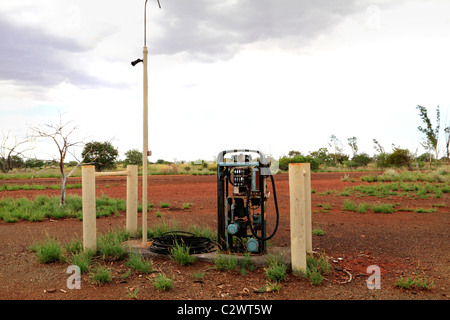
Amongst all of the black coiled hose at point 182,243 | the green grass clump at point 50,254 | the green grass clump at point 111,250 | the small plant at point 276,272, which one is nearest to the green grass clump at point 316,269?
the small plant at point 276,272

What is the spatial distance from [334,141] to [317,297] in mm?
49168

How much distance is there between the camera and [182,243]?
202 inches

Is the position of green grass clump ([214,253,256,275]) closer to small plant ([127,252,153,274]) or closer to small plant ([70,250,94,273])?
small plant ([127,252,153,274])

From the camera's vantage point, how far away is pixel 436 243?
20.0 ft

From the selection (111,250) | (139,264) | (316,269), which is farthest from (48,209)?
(316,269)

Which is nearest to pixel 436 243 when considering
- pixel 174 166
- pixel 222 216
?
pixel 222 216

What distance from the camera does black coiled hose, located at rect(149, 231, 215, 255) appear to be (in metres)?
5.03

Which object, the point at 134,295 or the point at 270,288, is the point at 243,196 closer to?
the point at 270,288

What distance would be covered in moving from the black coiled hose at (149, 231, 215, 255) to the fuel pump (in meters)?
0.29

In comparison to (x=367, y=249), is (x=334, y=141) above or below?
above

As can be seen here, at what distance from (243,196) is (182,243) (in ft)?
3.66
